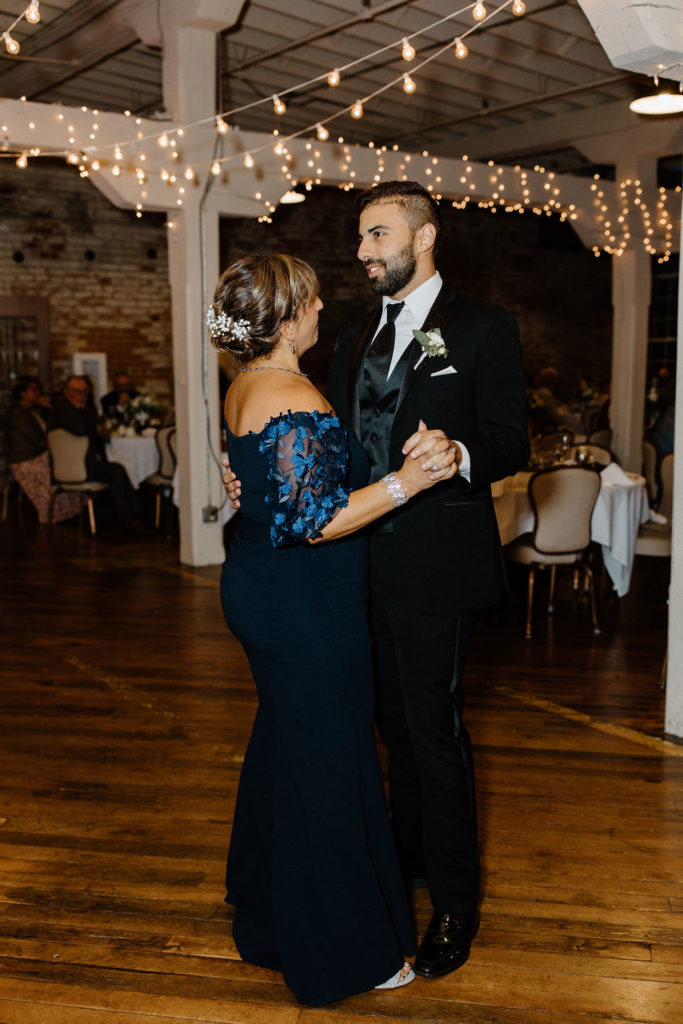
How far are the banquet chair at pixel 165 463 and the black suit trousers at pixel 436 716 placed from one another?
20.4 ft

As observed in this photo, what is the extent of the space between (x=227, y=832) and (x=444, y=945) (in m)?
0.94

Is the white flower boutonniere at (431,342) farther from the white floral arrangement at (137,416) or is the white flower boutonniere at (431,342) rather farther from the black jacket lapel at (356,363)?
the white floral arrangement at (137,416)

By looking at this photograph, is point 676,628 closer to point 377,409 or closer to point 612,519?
point 612,519

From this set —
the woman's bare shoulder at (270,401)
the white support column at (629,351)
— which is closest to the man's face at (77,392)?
the white support column at (629,351)

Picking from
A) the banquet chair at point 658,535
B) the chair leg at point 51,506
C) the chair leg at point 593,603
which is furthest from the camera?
the chair leg at point 51,506

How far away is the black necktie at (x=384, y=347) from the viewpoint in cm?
230

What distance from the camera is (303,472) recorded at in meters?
1.89

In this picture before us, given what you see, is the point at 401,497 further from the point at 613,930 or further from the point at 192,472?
the point at 192,472

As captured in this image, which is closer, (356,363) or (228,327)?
(228,327)

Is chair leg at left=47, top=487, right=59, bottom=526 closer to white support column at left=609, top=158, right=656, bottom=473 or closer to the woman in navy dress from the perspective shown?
white support column at left=609, top=158, right=656, bottom=473

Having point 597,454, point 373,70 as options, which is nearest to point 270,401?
point 597,454

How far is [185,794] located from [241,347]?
183cm

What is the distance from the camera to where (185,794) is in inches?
129

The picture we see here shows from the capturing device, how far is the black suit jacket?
7.14 feet
